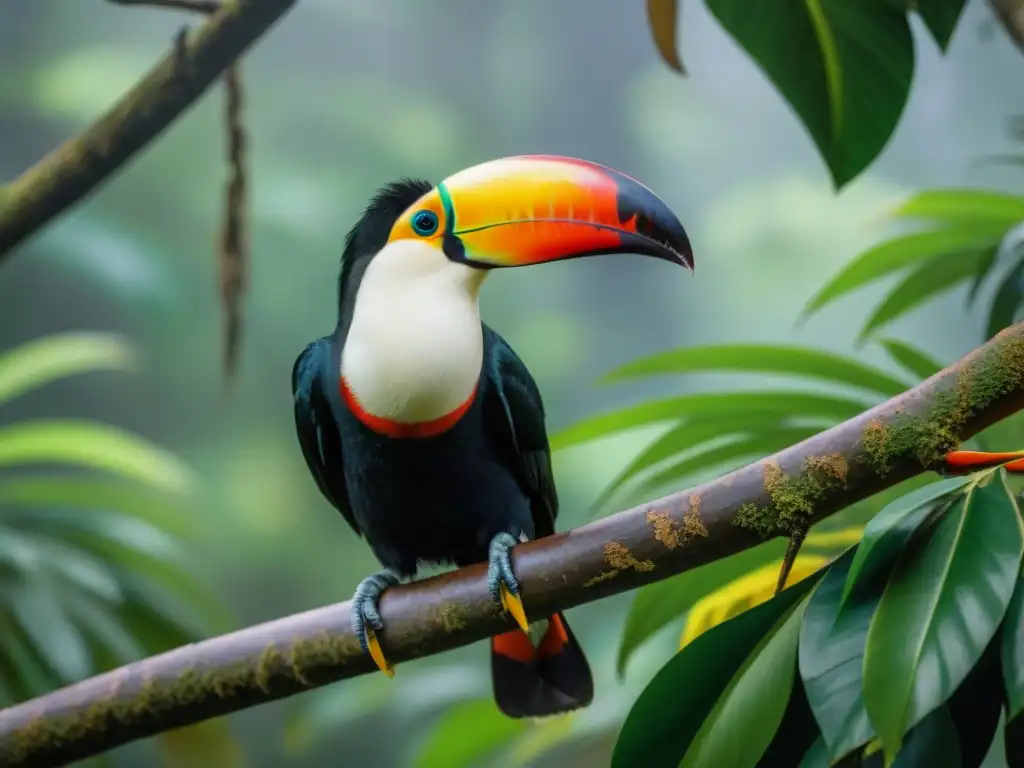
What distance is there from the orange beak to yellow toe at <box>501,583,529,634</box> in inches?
11.5

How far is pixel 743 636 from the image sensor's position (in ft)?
2.41

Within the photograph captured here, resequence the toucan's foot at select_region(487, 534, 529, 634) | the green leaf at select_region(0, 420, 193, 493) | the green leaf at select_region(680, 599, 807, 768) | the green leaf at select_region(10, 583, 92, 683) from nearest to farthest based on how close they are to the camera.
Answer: the green leaf at select_region(680, 599, 807, 768) → the toucan's foot at select_region(487, 534, 529, 634) → the green leaf at select_region(10, 583, 92, 683) → the green leaf at select_region(0, 420, 193, 493)

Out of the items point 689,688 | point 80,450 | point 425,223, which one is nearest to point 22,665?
point 80,450

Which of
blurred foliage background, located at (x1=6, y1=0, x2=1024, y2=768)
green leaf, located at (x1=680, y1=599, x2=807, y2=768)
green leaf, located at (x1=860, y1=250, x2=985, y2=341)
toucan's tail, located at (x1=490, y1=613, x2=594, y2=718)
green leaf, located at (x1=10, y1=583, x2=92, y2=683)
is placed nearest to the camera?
green leaf, located at (x1=680, y1=599, x2=807, y2=768)

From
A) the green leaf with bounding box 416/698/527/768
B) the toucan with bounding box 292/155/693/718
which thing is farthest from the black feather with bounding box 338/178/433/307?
the green leaf with bounding box 416/698/527/768

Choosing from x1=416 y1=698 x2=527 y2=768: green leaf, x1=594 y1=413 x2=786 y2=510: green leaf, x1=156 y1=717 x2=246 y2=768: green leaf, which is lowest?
x1=416 y1=698 x2=527 y2=768: green leaf

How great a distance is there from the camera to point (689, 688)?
0.73 metres

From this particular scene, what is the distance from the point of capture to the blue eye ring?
94 centimetres

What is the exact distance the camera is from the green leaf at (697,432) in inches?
46.6

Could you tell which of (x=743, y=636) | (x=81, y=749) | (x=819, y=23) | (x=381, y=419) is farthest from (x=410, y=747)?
(x=819, y=23)

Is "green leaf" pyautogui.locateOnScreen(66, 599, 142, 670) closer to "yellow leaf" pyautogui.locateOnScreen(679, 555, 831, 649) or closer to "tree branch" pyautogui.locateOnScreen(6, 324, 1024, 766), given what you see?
"tree branch" pyautogui.locateOnScreen(6, 324, 1024, 766)

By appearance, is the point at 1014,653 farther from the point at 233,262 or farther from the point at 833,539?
the point at 233,262

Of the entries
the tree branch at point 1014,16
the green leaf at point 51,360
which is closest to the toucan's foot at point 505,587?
the tree branch at point 1014,16

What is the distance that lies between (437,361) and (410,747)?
1024 millimetres
